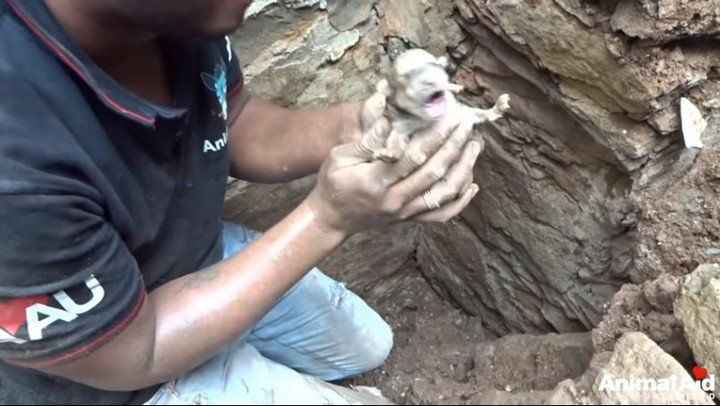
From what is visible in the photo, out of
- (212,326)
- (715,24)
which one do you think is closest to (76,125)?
(212,326)

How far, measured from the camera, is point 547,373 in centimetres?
159

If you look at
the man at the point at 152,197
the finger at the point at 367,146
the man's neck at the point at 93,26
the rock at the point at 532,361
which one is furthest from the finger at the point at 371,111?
the rock at the point at 532,361

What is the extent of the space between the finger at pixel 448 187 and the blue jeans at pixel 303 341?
1.39 feet

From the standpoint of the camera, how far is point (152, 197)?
122 cm

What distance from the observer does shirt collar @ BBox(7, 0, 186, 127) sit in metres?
0.98

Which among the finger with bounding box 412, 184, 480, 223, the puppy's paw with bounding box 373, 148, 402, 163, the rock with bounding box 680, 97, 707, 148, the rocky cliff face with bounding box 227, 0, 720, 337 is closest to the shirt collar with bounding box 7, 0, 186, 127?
the puppy's paw with bounding box 373, 148, 402, 163

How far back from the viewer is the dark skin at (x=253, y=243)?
1.07 m

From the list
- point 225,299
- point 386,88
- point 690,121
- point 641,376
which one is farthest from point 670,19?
point 225,299

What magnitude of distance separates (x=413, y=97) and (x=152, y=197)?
0.53 m

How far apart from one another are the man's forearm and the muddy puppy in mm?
237

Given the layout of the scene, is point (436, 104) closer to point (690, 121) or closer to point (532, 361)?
point (690, 121)

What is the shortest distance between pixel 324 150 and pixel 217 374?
532 millimetres

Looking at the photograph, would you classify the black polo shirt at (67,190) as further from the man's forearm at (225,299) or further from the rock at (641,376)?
the rock at (641,376)

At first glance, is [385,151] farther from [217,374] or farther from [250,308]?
[217,374]
